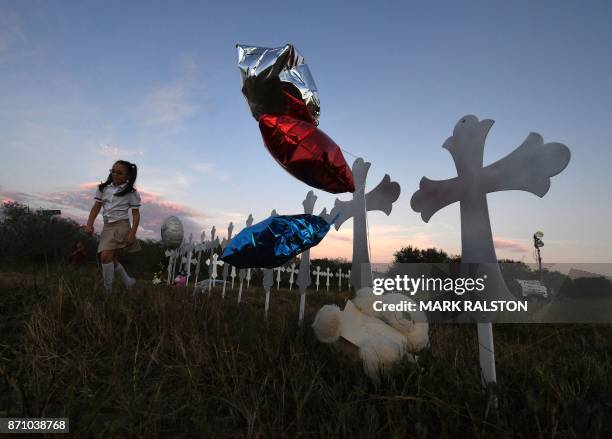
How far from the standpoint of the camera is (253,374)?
1838 mm

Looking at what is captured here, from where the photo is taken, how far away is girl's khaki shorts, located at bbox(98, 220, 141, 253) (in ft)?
14.4

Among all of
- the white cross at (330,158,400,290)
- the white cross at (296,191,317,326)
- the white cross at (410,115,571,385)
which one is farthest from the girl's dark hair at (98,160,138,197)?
the white cross at (410,115,571,385)

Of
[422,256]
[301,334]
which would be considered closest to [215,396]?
[301,334]

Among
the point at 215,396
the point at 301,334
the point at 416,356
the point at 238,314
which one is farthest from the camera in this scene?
the point at 238,314

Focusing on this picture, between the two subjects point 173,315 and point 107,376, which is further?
point 173,315

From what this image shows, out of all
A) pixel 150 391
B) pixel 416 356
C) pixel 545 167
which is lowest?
pixel 150 391

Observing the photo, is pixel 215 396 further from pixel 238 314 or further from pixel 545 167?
pixel 545 167

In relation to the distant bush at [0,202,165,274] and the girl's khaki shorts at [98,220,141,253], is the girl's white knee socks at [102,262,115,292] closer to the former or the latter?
the girl's khaki shorts at [98,220,141,253]

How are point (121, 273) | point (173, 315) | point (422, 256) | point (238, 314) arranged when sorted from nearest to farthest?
point (173, 315) < point (238, 314) < point (121, 273) < point (422, 256)

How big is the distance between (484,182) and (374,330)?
0.98 meters

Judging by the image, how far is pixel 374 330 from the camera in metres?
1.96

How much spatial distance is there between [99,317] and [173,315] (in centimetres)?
47

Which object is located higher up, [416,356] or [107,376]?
[416,356]

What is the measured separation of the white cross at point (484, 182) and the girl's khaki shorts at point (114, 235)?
12.2ft
